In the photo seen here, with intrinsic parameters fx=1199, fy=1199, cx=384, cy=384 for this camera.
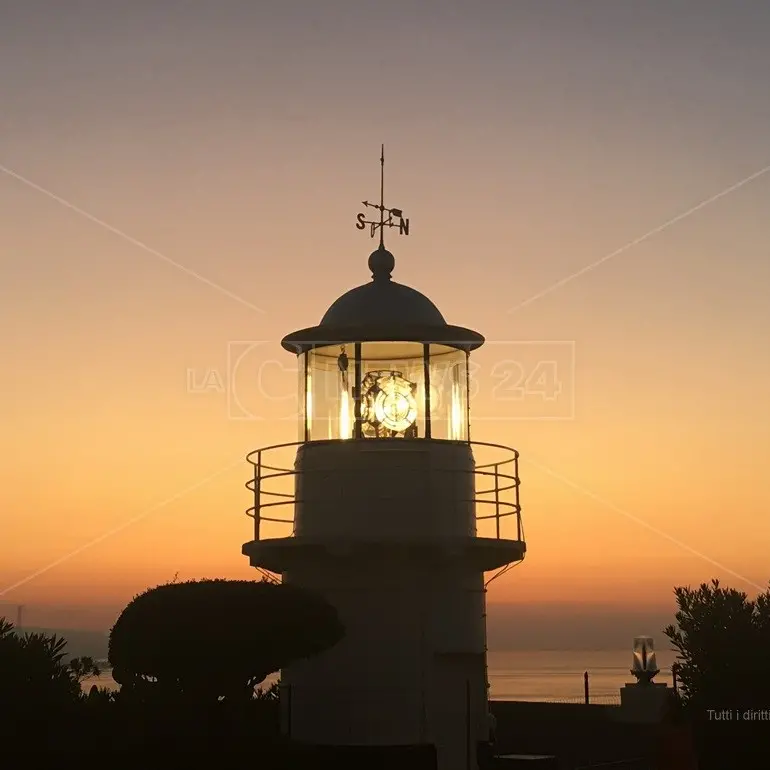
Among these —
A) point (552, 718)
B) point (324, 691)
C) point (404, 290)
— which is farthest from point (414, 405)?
point (552, 718)

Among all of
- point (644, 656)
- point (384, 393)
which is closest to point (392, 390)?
point (384, 393)

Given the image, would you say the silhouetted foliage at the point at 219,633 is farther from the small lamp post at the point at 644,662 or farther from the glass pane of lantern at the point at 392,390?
→ the small lamp post at the point at 644,662

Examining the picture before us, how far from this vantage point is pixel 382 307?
2000 cm

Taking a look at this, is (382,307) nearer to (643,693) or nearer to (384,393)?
(384,393)

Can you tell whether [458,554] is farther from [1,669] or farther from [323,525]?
[1,669]

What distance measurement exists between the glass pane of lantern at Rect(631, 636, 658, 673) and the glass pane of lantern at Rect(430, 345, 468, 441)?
191 inches

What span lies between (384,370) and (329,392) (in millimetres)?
1026

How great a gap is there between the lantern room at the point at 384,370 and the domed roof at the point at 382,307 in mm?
17

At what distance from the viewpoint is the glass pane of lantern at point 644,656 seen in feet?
52.8

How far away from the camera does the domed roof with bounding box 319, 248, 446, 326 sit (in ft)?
65.2

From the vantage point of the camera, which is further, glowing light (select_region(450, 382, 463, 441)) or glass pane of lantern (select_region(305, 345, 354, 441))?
glowing light (select_region(450, 382, 463, 441))

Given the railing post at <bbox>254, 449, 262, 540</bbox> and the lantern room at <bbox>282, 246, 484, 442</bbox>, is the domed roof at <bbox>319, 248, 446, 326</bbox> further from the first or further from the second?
the railing post at <bbox>254, 449, 262, 540</bbox>

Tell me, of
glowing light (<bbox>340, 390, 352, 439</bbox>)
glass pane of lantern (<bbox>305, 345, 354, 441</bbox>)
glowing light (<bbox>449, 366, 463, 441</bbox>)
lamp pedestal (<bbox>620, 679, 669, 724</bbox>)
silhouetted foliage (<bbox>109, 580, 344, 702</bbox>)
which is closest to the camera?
lamp pedestal (<bbox>620, 679, 669, 724</bbox>)

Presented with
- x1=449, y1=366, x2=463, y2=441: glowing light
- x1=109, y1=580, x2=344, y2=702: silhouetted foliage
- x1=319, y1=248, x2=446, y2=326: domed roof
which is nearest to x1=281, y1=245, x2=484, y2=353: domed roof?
x1=319, y1=248, x2=446, y2=326: domed roof
